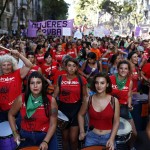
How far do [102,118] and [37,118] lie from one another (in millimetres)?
735

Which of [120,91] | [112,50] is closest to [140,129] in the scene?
[120,91]

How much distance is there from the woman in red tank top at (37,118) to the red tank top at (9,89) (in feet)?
3.46

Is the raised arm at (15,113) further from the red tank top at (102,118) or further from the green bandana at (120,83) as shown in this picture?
the green bandana at (120,83)

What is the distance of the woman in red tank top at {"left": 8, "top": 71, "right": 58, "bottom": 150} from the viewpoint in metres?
3.55

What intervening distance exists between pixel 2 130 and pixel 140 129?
2.63m

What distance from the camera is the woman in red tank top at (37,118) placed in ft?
11.7

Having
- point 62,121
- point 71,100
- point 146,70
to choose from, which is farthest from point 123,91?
point 146,70

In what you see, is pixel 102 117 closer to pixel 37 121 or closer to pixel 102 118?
pixel 102 118

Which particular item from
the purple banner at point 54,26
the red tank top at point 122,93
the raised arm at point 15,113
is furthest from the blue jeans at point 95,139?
the purple banner at point 54,26

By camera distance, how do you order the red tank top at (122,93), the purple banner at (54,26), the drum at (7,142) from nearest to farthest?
the drum at (7,142), the red tank top at (122,93), the purple banner at (54,26)

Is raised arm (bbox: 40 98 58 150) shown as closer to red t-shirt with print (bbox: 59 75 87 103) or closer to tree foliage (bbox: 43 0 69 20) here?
red t-shirt with print (bbox: 59 75 87 103)

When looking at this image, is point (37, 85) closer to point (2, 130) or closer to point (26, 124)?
point (26, 124)

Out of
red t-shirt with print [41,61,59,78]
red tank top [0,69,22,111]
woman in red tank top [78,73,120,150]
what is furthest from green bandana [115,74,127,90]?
red t-shirt with print [41,61,59,78]

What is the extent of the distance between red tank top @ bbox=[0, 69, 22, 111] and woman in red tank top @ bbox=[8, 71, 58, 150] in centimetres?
105
